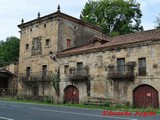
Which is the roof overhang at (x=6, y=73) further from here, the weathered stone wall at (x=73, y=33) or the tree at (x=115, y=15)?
the tree at (x=115, y=15)

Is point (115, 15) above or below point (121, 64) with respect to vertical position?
above

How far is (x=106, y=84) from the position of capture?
983 inches

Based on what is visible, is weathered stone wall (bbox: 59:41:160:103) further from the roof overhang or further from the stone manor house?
the roof overhang

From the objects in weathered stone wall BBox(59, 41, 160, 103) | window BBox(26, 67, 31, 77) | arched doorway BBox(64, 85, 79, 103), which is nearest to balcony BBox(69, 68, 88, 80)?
weathered stone wall BBox(59, 41, 160, 103)

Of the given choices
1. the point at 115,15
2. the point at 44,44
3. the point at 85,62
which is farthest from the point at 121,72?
the point at 115,15

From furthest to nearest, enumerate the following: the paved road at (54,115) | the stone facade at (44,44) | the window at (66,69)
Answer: the stone facade at (44,44), the window at (66,69), the paved road at (54,115)

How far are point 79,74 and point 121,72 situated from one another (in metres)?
5.53

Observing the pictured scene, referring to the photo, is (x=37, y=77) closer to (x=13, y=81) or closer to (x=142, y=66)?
(x=13, y=81)

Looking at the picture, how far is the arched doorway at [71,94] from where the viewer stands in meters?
28.0

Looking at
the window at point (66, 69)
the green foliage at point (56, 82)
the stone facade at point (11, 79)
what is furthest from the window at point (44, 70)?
the stone facade at point (11, 79)

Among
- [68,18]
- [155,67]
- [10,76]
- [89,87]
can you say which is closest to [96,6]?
[68,18]

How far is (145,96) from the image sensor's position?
22.2 m

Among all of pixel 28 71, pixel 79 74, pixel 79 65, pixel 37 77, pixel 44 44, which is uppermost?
pixel 44 44

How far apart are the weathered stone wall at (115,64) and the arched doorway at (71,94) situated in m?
0.74
